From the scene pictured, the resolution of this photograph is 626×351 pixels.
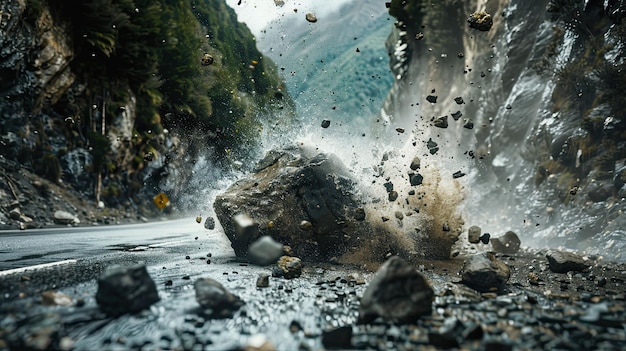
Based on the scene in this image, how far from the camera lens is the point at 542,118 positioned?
10.6 m

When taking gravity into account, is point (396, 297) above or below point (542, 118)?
below

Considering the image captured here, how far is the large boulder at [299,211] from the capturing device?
5.54 m

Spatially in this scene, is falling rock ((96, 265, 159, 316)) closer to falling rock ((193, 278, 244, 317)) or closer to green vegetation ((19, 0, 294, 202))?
falling rock ((193, 278, 244, 317))

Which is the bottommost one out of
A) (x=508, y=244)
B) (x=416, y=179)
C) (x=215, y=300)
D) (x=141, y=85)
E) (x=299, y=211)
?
(x=215, y=300)

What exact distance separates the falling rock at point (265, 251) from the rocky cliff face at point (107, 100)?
2.65m

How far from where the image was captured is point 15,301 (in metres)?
2.65

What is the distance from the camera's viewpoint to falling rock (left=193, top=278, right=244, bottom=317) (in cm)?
275

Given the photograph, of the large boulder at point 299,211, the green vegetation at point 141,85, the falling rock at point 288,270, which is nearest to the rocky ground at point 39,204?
the green vegetation at point 141,85

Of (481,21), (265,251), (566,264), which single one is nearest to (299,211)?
(265,251)

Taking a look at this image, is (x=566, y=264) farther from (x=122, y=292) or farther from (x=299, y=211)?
(x=122, y=292)

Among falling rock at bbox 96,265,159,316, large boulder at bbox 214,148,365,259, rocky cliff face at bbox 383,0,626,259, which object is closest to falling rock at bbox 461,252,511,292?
large boulder at bbox 214,148,365,259

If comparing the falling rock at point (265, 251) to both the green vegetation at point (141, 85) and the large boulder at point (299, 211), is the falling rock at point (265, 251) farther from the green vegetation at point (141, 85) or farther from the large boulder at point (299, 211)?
the green vegetation at point (141, 85)

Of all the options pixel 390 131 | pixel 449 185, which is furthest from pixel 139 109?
pixel 390 131

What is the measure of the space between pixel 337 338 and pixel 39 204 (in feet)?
37.6
